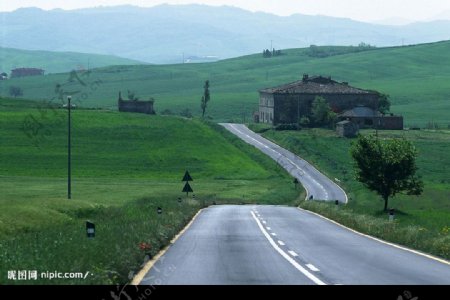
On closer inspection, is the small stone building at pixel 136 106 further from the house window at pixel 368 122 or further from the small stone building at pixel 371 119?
the house window at pixel 368 122

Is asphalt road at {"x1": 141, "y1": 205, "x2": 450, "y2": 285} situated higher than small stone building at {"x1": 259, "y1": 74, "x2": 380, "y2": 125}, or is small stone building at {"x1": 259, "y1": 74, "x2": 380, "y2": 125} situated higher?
small stone building at {"x1": 259, "y1": 74, "x2": 380, "y2": 125}

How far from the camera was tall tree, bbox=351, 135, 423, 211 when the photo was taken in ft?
226

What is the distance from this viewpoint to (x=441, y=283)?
17.9 m

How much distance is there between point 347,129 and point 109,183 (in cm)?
5790

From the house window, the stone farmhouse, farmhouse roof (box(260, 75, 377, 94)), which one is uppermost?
farmhouse roof (box(260, 75, 377, 94))

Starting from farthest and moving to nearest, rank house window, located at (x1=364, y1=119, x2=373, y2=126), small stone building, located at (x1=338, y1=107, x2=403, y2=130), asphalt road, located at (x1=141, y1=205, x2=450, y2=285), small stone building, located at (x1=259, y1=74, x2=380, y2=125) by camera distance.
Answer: small stone building, located at (x1=259, y1=74, x2=380, y2=125) < house window, located at (x1=364, y1=119, x2=373, y2=126) < small stone building, located at (x1=338, y1=107, x2=403, y2=130) < asphalt road, located at (x1=141, y1=205, x2=450, y2=285)

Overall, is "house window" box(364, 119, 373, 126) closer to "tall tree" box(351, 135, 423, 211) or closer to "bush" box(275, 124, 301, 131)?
"bush" box(275, 124, 301, 131)

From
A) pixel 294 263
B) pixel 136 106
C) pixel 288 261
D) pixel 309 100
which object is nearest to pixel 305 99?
pixel 309 100

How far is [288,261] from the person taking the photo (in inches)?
891

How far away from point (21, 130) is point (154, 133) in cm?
1963

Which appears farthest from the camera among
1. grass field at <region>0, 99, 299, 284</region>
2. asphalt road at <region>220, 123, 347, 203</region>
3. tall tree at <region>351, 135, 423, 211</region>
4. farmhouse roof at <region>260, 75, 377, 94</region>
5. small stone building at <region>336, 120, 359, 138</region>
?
farmhouse roof at <region>260, 75, 377, 94</region>

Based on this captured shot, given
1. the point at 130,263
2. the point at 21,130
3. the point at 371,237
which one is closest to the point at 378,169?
the point at 371,237

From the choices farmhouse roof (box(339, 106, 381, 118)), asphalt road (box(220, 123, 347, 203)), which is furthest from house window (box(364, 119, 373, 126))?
asphalt road (box(220, 123, 347, 203))
